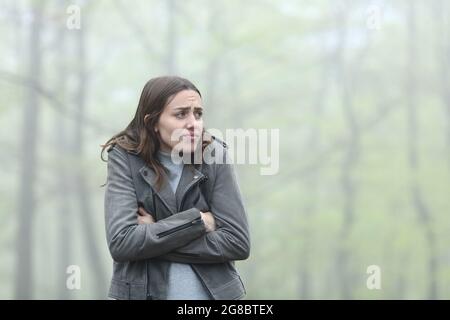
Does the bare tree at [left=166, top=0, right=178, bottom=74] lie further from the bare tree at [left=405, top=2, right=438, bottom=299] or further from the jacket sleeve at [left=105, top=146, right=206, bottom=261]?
the jacket sleeve at [left=105, top=146, right=206, bottom=261]

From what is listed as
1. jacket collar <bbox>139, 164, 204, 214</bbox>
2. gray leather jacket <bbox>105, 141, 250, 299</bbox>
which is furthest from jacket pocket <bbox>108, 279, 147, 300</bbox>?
jacket collar <bbox>139, 164, 204, 214</bbox>

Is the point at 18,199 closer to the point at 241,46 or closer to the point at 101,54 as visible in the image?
the point at 101,54

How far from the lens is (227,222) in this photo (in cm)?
243

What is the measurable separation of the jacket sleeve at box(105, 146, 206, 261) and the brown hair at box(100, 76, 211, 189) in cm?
6

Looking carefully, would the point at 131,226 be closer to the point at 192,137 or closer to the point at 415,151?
the point at 192,137

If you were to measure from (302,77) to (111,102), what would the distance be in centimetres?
450

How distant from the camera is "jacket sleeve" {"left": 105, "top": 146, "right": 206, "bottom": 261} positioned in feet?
7.55

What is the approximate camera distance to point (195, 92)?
241cm

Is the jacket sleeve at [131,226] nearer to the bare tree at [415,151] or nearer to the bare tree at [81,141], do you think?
the bare tree at [81,141]

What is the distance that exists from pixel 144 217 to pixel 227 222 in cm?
29

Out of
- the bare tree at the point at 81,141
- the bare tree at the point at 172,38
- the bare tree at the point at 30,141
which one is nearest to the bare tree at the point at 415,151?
the bare tree at the point at 172,38

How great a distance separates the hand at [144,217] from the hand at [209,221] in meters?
0.18
